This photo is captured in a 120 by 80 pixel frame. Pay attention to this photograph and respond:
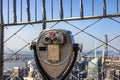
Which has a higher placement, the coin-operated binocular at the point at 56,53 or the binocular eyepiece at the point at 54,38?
Answer: the binocular eyepiece at the point at 54,38

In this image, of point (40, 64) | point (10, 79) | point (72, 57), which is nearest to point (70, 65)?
point (72, 57)

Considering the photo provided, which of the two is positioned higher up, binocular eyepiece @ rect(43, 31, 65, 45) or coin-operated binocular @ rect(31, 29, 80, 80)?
binocular eyepiece @ rect(43, 31, 65, 45)

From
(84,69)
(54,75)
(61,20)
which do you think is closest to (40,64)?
(54,75)

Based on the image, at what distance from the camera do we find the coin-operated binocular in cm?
221

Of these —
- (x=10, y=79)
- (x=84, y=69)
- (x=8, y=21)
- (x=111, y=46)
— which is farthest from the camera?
(x=10, y=79)

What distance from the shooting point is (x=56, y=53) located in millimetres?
2234

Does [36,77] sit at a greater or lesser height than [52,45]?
lesser

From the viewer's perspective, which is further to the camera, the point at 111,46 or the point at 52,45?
the point at 111,46

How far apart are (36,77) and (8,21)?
0.72 m

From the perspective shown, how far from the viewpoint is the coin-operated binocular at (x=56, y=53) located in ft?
7.26

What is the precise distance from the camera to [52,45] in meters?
2.24

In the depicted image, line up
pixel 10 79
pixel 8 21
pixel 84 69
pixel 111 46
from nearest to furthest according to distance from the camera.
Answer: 1. pixel 111 46
2. pixel 8 21
3. pixel 84 69
4. pixel 10 79

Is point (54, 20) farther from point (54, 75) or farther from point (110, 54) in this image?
point (54, 75)

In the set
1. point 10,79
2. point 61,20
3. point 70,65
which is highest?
point 61,20
